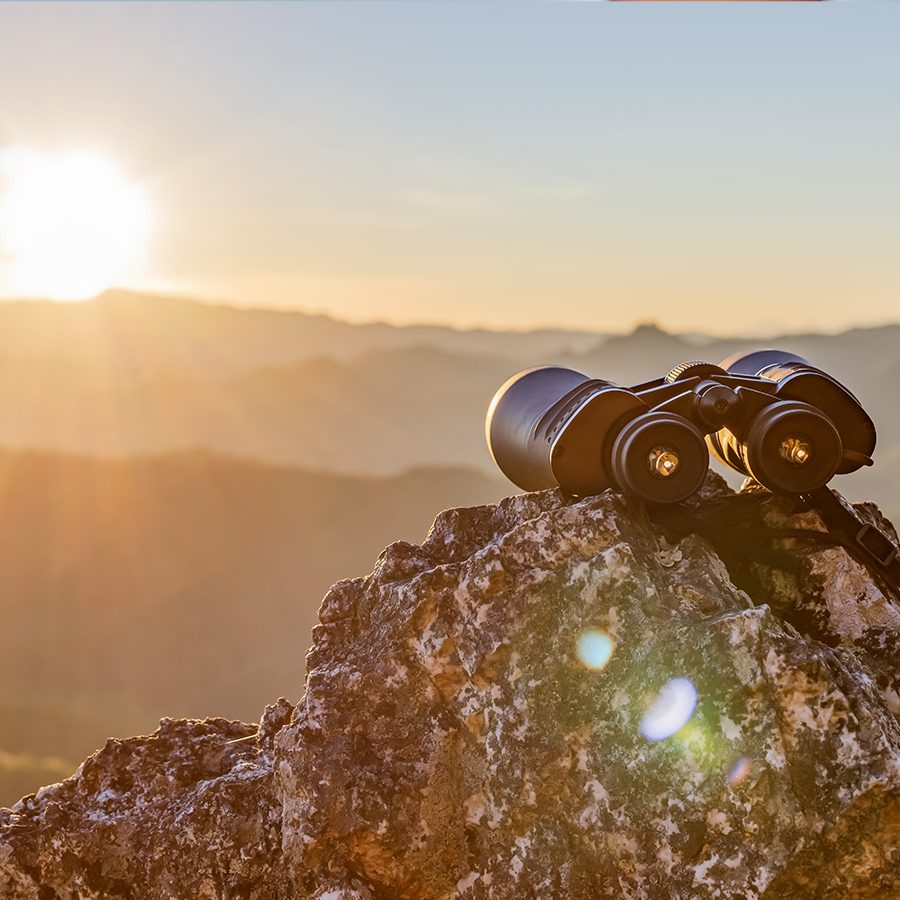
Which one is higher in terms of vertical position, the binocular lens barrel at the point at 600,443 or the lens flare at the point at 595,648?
the binocular lens barrel at the point at 600,443

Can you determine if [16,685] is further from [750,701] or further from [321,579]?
[750,701]

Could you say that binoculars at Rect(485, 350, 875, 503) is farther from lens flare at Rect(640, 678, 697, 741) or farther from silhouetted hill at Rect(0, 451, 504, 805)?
silhouetted hill at Rect(0, 451, 504, 805)

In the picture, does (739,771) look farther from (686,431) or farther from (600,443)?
(600,443)

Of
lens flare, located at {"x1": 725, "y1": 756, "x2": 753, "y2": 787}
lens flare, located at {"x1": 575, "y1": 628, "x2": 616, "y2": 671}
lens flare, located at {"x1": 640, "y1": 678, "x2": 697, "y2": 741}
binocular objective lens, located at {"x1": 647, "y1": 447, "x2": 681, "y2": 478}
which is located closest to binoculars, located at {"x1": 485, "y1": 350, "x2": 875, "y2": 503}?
binocular objective lens, located at {"x1": 647, "y1": 447, "x2": 681, "y2": 478}

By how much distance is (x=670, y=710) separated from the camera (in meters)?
3.70

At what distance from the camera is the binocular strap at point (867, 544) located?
4.43 metres

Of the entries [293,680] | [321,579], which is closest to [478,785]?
[293,680]

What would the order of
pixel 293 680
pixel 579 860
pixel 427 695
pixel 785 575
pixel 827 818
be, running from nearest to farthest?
pixel 827 818 → pixel 579 860 → pixel 427 695 → pixel 785 575 → pixel 293 680

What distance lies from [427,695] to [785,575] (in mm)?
1535

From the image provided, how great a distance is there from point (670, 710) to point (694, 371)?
66.8 inches

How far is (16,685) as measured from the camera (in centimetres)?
4122

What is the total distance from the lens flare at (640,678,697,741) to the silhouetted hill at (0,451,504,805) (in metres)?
31.6

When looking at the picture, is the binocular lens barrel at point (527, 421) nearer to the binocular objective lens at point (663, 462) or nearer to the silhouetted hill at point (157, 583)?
the binocular objective lens at point (663, 462)

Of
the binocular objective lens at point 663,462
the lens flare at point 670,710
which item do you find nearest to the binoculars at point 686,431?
the binocular objective lens at point 663,462
